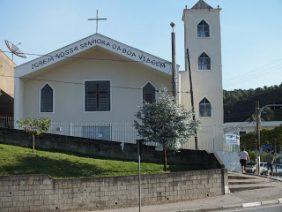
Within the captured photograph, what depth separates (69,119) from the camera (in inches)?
1297

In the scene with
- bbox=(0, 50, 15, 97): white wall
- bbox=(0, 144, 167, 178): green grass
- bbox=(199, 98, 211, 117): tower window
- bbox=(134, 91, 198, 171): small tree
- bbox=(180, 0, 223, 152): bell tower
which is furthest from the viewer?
bbox=(0, 50, 15, 97): white wall

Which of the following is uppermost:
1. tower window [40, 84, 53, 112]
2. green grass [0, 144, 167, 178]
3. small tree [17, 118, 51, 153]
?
tower window [40, 84, 53, 112]

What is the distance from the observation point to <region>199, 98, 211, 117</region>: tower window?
32375mm

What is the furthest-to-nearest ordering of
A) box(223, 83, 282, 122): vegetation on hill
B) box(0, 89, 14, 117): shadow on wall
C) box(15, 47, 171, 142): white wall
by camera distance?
box(223, 83, 282, 122): vegetation on hill → box(0, 89, 14, 117): shadow on wall → box(15, 47, 171, 142): white wall

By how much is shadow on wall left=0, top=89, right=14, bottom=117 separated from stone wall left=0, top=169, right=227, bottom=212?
19.4m

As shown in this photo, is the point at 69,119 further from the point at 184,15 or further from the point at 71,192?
the point at 71,192

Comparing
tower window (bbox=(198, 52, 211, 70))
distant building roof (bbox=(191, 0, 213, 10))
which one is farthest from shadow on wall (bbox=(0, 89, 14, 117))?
distant building roof (bbox=(191, 0, 213, 10))

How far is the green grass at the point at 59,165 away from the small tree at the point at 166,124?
132 centimetres

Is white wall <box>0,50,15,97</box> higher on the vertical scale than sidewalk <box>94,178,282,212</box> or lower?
higher

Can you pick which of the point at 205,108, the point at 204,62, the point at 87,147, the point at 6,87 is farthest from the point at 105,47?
the point at 6,87

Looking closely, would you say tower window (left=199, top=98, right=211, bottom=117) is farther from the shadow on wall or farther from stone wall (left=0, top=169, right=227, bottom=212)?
the shadow on wall

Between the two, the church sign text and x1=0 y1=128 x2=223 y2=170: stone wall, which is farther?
the church sign text

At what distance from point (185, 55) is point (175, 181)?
48.0 feet

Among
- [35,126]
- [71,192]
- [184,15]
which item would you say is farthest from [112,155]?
[184,15]
